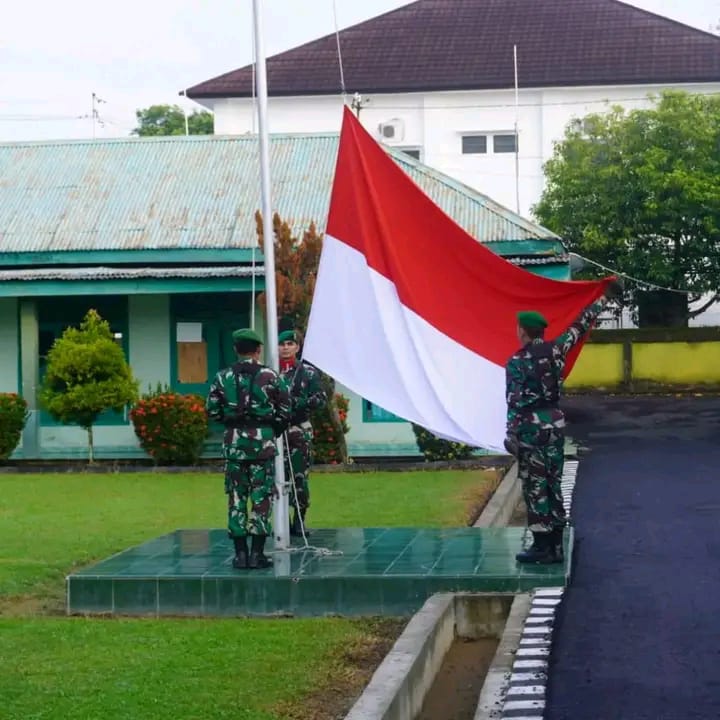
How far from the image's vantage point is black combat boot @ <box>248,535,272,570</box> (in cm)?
1007

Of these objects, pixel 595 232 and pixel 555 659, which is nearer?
pixel 555 659

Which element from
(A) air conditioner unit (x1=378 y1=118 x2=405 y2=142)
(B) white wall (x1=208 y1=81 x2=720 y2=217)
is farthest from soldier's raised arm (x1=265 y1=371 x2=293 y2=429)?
(A) air conditioner unit (x1=378 y1=118 x2=405 y2=142)

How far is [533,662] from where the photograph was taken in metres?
7.66

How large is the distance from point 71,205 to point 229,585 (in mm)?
15308

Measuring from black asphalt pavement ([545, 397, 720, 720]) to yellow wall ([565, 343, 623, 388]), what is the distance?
605 inches

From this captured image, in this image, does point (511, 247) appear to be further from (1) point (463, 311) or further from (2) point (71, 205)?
(1) point (463, 311)

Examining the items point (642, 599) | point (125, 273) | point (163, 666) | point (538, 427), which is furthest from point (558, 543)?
point (125, 273)

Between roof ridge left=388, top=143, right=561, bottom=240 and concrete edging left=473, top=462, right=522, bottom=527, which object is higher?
roof ridge left=388, top=143, right=561, bottom=240

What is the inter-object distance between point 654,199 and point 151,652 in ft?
93.3

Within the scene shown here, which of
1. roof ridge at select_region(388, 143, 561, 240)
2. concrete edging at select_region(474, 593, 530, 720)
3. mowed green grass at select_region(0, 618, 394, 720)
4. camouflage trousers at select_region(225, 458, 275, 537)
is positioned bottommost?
concrete edging at select_region(474, 593, 530, 720)

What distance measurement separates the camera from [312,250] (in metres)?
19.6

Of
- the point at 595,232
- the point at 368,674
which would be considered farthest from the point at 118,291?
the point at 595,232

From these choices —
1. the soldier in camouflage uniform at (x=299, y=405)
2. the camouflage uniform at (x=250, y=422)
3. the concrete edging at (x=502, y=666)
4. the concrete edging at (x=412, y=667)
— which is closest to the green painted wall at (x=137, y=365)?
the soldier in camouflage uniform at (x=299, y=405)

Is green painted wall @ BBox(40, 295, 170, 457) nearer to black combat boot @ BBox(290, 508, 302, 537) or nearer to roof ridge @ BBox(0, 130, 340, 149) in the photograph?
roof ridge @ BBox(0, 130, 340, 149)
